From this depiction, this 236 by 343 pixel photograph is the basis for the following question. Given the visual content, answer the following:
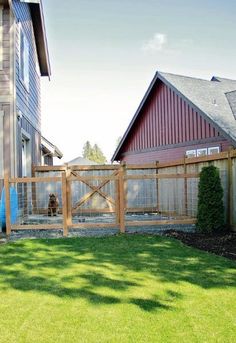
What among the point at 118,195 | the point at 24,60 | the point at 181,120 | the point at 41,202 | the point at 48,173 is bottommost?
the point at 41,202

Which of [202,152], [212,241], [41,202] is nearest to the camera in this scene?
[212,241]

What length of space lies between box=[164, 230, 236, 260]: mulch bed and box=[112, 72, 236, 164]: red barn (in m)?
4.30

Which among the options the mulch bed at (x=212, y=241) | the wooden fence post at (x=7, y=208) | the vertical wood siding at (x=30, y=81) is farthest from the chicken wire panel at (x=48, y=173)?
the mulch bed at (x=212, y=241)

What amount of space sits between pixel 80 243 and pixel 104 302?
140 inches

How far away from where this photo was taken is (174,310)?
3.58 metres

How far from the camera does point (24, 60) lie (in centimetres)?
1091

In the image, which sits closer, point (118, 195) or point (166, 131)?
point (118, 195)

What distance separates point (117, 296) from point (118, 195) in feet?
15.5

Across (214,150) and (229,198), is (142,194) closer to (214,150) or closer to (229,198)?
(214,150)

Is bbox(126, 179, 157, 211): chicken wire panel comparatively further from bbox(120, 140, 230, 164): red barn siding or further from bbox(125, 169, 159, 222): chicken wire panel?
bbox(120, 140, 230, 164): red barn siding

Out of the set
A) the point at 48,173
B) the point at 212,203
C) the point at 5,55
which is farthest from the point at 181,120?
the point at 5,55

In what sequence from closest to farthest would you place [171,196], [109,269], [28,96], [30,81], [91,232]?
1. [109,269]
2. [91,232]
3. [28,96]
4. [171,196]
5. [30,81]

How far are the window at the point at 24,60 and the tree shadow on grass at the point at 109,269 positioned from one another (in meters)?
5.27

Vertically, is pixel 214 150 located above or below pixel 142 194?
above
